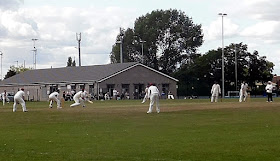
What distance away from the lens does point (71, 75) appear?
3829 inches

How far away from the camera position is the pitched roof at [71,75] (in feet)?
301

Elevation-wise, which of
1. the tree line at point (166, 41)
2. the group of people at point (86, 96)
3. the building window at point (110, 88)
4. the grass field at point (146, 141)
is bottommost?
the grass field at point (146, 141)

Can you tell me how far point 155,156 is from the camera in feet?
47.4

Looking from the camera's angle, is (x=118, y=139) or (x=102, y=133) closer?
(x=118, y=139)

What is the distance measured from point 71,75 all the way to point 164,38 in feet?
104

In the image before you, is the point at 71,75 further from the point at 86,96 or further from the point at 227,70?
the point at 86,96

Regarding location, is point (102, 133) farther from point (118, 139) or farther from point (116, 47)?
point (116, 47)

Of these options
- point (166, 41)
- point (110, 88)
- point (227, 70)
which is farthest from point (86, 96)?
point (166, 41)

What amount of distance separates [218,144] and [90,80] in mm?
73887

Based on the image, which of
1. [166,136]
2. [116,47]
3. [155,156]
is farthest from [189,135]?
[116,47]

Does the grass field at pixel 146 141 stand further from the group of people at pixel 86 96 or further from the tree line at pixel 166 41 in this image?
the tree line at pixel 166 41

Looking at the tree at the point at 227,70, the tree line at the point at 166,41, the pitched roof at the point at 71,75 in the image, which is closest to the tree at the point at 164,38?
the tree line at the point at 166,41

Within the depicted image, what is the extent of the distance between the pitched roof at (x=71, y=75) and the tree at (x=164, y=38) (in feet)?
73.1

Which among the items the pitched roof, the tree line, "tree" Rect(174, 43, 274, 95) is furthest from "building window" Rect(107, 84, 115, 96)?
the tree line
